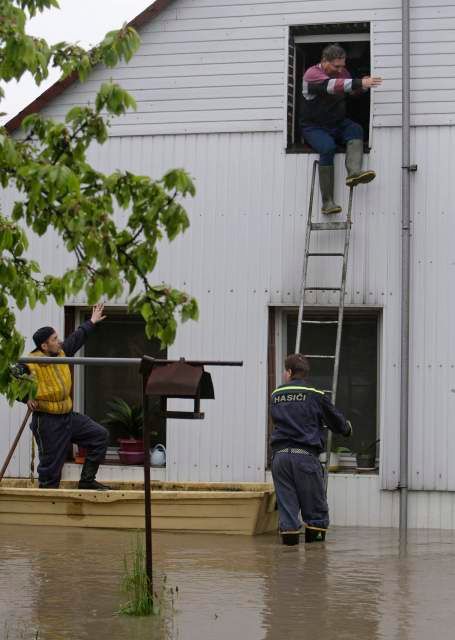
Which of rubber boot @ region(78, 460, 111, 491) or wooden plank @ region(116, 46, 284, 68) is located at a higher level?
wooden plank @ region(116, 46, 284, 68)

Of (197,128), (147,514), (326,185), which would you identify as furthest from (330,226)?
(147,514)

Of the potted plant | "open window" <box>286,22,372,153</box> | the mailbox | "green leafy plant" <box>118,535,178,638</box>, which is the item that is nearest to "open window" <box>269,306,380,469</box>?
the potted plant

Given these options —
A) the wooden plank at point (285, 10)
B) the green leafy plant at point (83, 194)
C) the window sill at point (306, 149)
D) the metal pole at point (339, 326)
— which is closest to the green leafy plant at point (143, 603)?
the green leafy plant at point (83, 194)

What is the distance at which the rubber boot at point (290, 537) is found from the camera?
12.1 metres

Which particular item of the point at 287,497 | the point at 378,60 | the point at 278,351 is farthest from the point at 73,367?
the point at 378,60

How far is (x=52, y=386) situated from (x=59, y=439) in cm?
56

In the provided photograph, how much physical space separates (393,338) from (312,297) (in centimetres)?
96

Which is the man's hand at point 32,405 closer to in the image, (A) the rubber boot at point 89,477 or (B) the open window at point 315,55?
(A) the rubber boot at point 89,477

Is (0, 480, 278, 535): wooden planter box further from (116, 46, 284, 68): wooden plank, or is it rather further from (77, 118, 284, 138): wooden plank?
(116, 46, 284, 68): wooden plank

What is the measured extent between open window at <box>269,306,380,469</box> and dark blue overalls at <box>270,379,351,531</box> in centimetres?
179

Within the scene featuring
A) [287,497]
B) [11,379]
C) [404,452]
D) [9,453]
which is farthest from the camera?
[9,453]

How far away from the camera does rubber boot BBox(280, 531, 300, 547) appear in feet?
39.7

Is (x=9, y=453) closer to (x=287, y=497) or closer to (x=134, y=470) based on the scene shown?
(x=134, y=470)

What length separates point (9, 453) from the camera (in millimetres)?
14156
